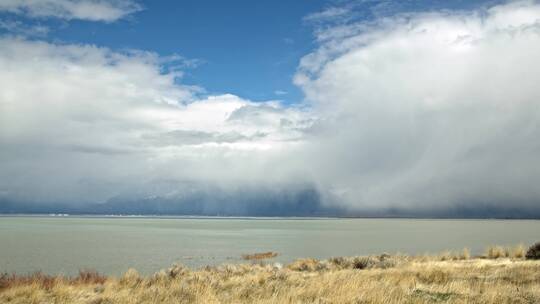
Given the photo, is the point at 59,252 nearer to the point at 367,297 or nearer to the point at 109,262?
the point at 109,262

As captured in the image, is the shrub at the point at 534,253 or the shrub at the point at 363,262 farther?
the shrub at the point at 534,253

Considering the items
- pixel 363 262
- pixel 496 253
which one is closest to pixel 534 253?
pixel 496 253

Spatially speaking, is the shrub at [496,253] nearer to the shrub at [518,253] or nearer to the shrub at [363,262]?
the shrub at [518,253]

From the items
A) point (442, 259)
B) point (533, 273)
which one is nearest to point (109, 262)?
point (442, 259)

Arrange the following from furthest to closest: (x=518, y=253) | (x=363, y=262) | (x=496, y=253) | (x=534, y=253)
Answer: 1. (x=496, y=253)
2. (x=518, y=253)
3. (x=534, y=253)
4. (x=363, y=262)

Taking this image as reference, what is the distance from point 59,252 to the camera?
4709 centimetres

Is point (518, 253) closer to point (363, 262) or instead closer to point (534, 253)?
point (534, 253)

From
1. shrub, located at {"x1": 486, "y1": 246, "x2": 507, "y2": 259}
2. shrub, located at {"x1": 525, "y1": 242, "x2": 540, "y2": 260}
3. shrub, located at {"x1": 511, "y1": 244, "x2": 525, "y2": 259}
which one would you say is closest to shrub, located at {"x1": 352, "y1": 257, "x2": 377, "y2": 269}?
shrub, located at {"x1": 525, "y1": 242, "x2": 540, "y2": 260}

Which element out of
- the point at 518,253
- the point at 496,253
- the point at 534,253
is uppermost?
the point at 534,253

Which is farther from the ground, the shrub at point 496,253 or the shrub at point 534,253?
the shrub at point 534,253

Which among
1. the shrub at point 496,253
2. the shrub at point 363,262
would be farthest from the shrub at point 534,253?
the shrub at point 363,262

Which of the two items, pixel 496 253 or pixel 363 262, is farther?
pixel 496 253

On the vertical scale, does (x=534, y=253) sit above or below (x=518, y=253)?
above

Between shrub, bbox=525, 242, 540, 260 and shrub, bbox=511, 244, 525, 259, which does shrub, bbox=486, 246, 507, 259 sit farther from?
shrub, bbox=525, 242, 540, 260
